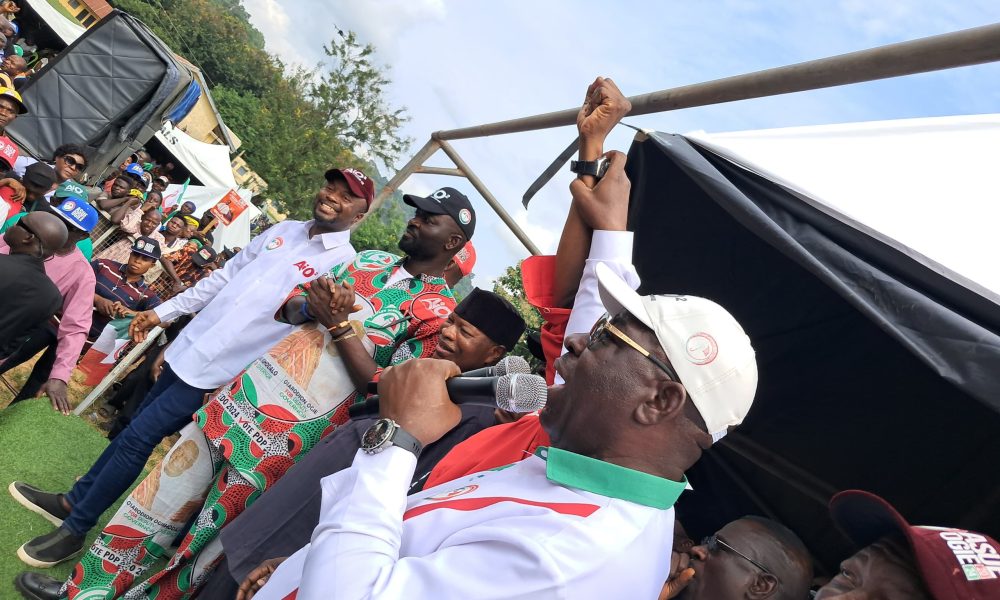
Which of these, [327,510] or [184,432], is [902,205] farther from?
[184,432]

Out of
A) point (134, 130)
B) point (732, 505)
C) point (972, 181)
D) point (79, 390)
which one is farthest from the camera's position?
point (134, 130)

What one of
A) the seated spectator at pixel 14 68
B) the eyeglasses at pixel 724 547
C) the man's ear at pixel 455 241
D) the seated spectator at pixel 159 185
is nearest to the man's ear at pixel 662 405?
the eyeglasses at pixel 724 547

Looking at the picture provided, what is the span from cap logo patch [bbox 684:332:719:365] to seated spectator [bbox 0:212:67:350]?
366 centimetres

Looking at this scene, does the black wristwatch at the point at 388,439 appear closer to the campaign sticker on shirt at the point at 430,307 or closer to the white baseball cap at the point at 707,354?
the white baseball cap at the point at 707,354

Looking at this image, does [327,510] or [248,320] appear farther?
[248,320]

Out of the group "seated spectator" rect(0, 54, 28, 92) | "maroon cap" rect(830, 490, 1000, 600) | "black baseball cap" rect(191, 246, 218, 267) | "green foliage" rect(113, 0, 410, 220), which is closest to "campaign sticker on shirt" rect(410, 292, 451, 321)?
"maroon cap" rect(830, 490, 1000, 600)

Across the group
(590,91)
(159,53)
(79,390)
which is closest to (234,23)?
(159,53)

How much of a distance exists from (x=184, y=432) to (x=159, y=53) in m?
8.08

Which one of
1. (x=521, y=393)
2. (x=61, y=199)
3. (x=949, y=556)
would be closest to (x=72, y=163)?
(x=61, y=199)

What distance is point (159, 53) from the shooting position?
9.12 m

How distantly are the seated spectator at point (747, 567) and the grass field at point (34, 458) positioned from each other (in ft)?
10.6

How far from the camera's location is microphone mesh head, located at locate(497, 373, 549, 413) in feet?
5.31

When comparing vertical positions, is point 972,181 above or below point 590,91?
above

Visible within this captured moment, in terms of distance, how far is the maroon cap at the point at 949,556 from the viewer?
1170 mm
